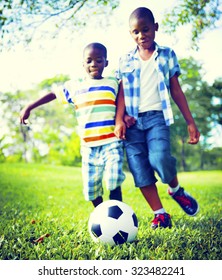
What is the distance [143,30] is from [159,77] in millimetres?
299

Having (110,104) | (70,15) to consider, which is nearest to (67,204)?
(110,104)

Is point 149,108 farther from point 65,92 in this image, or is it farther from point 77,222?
point 77,222

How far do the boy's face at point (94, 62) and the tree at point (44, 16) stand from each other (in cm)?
61

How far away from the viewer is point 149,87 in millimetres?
2482

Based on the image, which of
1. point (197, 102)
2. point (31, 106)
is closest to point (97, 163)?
point (31, 106)

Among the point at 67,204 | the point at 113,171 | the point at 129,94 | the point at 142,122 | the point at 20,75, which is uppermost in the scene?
the point at 20,75

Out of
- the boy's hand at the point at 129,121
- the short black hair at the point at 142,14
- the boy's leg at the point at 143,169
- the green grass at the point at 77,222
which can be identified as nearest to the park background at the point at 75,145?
the green grass at the point at 77,222

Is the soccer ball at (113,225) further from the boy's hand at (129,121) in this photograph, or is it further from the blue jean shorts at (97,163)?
the boy's hand at (129,121)

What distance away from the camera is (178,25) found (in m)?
2.97

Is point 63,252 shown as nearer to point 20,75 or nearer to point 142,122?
point 142,122

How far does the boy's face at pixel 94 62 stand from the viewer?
243 cm

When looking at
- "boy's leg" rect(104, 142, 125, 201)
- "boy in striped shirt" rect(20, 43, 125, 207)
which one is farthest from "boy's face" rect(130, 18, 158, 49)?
"boy's leg" rect(104, 142, 125, 201)

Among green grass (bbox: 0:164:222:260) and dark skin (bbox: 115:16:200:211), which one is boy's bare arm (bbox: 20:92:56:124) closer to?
dark skin (bbox: 115:16:200:211)

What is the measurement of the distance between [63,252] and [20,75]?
159cm
